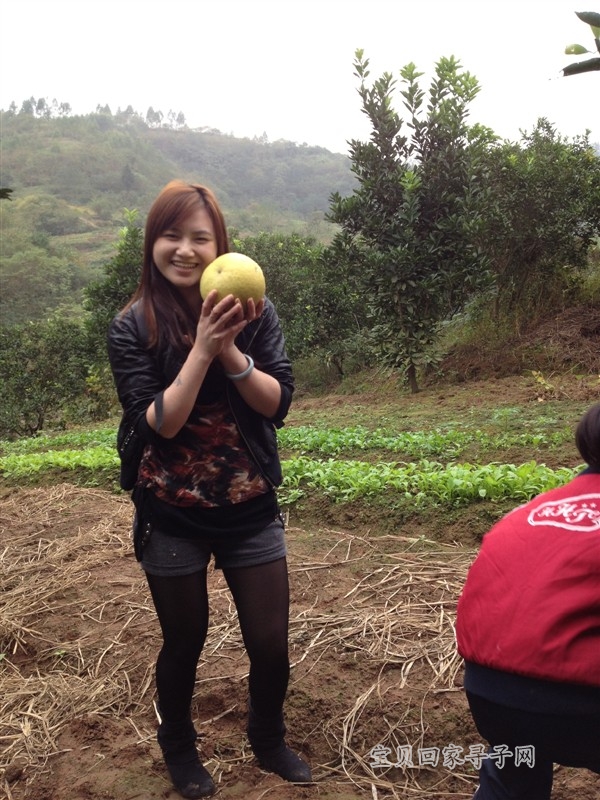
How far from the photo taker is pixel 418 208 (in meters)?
11.2

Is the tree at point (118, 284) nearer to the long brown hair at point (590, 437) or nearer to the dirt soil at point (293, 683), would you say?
the dirt soil at point (293, 683)

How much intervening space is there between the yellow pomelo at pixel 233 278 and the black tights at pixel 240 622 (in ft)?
2.81

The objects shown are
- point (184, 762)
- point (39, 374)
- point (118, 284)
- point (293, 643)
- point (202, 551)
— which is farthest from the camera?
point (39, 374)

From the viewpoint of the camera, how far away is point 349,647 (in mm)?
3100

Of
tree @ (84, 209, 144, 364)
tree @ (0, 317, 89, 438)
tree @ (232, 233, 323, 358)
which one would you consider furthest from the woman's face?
tree @ (0, 317, 89, 438)

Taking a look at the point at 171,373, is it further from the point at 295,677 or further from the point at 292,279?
the point at 292,279

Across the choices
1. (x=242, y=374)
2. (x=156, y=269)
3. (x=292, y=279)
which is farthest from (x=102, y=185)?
(x=242, y=374)

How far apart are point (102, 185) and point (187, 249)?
76.8 metres

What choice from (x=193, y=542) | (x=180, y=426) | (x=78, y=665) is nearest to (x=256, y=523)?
(x=193, y=542)

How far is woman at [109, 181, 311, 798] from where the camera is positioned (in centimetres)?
207

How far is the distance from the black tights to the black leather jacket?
0.33 metres

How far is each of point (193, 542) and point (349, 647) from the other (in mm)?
1337

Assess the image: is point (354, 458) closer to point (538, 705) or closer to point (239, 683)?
point (239, 683)

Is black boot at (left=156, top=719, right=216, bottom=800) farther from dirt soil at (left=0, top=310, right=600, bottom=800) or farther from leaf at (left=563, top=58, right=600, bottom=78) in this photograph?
leaf at (left=563, top=58, right=600, bottom=78)
